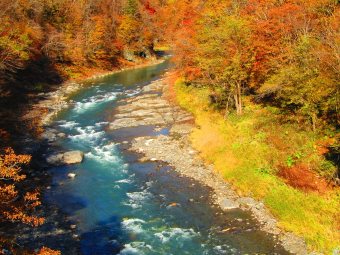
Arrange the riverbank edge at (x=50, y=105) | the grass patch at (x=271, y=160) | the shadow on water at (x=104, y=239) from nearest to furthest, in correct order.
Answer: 1. the shadow on water at (x=104, y=239)
2. the grass patch at (x=271, y=160)
3. the riverbank edge at (x=50, y=105)

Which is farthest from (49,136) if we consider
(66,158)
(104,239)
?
(104,239)

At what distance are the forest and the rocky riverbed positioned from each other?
0.86 metres

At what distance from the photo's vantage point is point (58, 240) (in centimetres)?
2056

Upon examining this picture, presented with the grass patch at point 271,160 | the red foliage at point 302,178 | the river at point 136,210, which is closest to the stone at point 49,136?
the river at point 136,210

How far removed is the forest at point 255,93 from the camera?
2320 centimetres

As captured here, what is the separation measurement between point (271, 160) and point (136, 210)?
10.9 m

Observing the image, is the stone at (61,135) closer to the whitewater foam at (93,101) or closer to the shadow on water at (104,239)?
the whitewater foam at (93,101)

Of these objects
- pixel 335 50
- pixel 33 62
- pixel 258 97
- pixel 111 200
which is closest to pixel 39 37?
pixel 33 62

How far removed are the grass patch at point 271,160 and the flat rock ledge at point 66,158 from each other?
10.4 m

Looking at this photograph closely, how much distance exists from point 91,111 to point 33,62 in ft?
70.5

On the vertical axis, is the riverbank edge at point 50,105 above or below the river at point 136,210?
above

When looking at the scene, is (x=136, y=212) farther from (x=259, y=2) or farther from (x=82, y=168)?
(x=259, y=2)

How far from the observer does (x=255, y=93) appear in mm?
42750

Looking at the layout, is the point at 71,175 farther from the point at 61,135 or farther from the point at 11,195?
the point at 11,195
